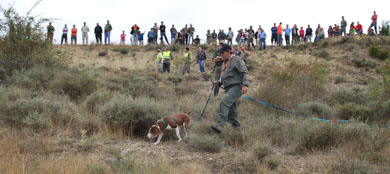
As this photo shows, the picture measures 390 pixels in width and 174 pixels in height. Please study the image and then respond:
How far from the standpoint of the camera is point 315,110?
8.70 metres

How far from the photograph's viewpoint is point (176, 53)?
27.1 m

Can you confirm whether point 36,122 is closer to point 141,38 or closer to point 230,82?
point 230,82

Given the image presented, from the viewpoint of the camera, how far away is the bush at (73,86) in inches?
420

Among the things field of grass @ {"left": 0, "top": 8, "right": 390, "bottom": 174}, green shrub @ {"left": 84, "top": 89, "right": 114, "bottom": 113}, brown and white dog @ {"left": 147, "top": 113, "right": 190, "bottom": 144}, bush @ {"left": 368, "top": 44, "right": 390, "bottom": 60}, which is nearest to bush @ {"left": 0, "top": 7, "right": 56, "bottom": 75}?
field of grass @ {"left": 0, "top": 8, "right": 390, "bottom": 174}

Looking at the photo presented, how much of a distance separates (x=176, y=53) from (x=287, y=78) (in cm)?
1797

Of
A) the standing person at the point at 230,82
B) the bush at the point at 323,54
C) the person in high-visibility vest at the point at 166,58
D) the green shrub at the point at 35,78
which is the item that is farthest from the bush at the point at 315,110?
the bush at the point at 323,54

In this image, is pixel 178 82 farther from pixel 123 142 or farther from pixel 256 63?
pixel 123 142

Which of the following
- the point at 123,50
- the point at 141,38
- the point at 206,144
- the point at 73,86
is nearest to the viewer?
the point at 206,144

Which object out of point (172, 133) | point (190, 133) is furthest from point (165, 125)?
point (190, 133)

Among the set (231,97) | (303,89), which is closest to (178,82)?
(303,89)

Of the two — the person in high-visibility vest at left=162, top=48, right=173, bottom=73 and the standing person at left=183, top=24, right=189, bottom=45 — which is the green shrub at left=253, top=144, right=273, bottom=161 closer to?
the person in high-visibility vest at left=162, top=48, right=173, bottom=73

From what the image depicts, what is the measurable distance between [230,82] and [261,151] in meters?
1.79

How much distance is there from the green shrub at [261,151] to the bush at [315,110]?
3.72 m

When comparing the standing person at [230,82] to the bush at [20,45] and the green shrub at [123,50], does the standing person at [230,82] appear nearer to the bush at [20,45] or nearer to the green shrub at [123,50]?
the bush at [20,45]
